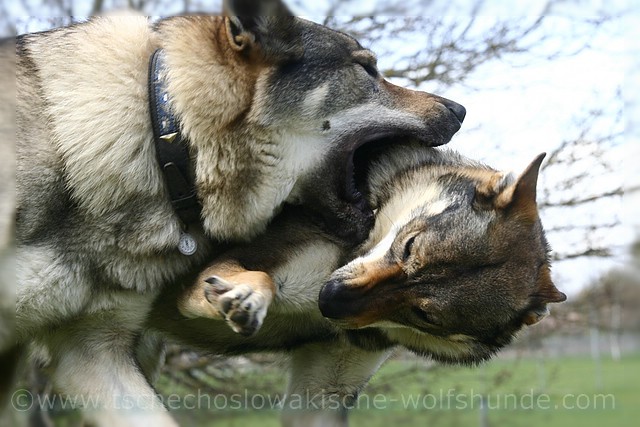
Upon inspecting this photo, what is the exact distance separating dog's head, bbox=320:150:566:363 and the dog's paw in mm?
269

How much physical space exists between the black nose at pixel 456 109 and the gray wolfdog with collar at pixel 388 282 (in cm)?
20

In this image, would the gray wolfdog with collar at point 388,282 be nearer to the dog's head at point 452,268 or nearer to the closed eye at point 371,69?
the dog's head at point 452,268

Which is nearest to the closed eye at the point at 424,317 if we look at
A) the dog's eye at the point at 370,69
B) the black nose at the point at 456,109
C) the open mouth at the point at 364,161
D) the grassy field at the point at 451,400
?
the open mouth at the point at 364,161

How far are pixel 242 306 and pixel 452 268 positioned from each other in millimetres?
771

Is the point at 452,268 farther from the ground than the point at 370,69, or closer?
closer

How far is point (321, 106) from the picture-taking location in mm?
2637

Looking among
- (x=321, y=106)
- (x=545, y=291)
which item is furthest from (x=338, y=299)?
(x=545, y=291)

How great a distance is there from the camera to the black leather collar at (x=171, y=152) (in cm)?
247

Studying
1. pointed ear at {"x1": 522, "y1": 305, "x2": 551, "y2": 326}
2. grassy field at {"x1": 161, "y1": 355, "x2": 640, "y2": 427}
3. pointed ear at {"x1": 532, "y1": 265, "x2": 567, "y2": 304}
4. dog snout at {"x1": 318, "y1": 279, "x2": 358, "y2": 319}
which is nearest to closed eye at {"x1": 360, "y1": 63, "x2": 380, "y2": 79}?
dog snout at {"x1": 318, "y1": 279, "x2": 358, "y2": 319}

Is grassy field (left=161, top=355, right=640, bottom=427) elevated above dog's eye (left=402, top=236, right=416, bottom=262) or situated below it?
below

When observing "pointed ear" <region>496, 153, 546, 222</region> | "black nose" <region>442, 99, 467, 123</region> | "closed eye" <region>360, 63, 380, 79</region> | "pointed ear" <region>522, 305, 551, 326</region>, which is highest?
"closed eye" <region>360, 63, 380, 79</region>

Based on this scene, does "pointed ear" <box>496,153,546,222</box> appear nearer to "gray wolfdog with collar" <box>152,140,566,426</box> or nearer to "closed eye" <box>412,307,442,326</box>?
"gray wolfdog with collar" <box>152,140,566,426</box>

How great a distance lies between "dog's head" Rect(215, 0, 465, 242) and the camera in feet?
8.37

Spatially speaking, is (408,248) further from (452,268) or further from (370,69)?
(370,69)
